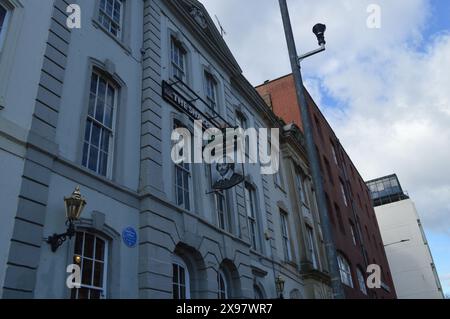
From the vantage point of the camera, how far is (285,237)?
20516 mm

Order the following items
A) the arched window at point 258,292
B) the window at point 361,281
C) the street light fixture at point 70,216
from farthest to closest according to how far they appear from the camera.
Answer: the window at point 361,281
the arched window at point 258,292
the street light fixture at point 70,216

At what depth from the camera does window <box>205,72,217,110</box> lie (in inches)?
662

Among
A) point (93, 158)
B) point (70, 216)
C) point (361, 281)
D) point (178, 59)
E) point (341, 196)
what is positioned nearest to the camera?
point (70, 216)

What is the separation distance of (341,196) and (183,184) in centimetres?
2489

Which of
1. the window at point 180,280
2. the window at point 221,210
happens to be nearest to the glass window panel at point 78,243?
the window at point 180,280

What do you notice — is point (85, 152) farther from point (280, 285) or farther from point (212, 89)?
point (280, 285)

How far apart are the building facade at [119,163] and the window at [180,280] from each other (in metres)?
0.04

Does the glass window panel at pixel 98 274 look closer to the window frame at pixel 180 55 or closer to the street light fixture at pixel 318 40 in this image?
the street light fixture at pixel 318 40

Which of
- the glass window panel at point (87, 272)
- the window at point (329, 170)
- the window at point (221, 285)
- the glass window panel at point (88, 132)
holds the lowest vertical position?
the glass window panel at point (87, 272)

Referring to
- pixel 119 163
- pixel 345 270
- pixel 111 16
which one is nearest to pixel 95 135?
pixel 119 163

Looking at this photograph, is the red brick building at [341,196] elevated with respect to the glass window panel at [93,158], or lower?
elevated

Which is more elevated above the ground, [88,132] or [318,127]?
[318,127]

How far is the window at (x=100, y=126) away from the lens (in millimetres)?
10141
